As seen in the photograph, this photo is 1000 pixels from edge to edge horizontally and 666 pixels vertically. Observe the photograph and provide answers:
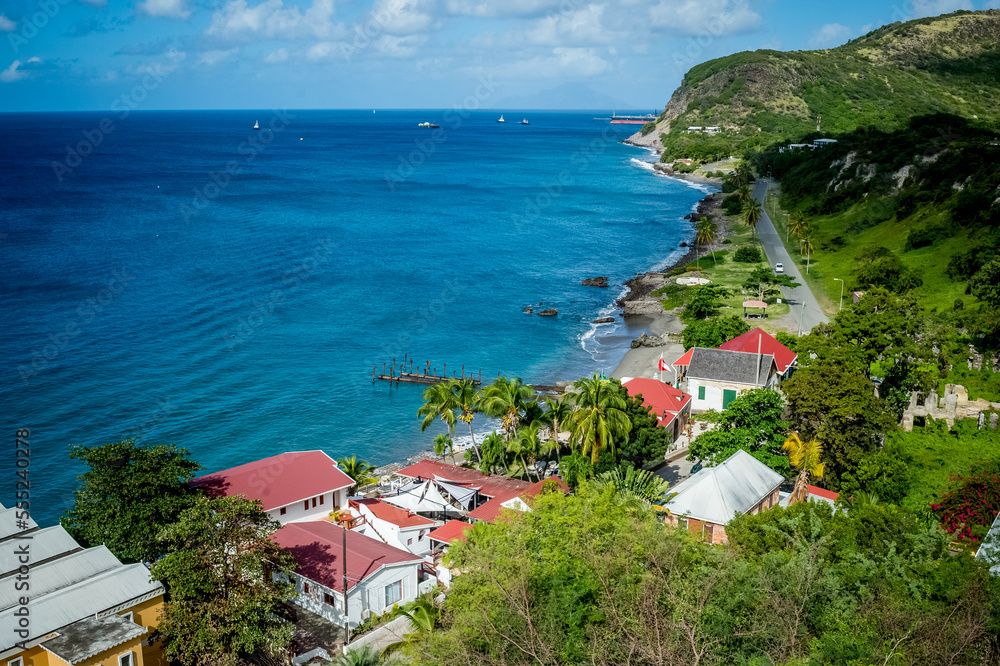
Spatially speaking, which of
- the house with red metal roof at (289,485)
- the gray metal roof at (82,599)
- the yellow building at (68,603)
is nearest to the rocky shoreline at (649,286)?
the house with red metal roof at (289,485)

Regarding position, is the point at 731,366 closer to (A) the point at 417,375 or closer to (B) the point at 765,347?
(B) the point at 765,347

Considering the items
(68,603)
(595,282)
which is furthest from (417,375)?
(68,603)

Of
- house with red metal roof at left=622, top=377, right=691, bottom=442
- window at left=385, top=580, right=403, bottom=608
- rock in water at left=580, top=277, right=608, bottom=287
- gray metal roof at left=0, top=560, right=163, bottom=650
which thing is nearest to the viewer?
gray metal roof at left=0, top=560, right=163, bottom=650

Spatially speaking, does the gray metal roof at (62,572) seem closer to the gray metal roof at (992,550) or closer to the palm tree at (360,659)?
the palm tree at (360,659)

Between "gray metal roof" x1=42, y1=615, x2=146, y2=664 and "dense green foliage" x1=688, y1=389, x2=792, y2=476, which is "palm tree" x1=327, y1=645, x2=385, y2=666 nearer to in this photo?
"gray metal roof" x1=42, y1=615, x2=146, y2=664

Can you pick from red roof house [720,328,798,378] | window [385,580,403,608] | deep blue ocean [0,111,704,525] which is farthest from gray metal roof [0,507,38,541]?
red roof house [720,328,798,378]
